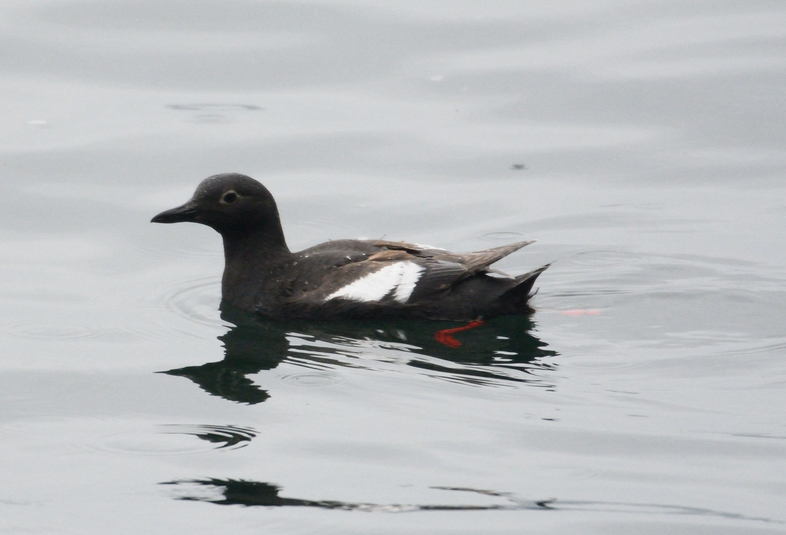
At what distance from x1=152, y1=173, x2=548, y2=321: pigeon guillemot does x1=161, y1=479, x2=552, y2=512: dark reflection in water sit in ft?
8.51

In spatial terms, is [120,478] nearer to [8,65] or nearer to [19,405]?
[19,405]

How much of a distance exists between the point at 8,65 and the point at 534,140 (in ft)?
16.7

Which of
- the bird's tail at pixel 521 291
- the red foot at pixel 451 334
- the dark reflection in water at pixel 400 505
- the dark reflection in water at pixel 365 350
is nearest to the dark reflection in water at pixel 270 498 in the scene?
the dark reflection in water at pixel 400 505

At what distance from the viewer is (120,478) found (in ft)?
21.6

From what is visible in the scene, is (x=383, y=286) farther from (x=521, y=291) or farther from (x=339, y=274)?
(x=521, y=291)

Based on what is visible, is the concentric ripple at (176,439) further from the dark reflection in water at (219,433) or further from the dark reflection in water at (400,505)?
the dark reflection in water at (400,505)

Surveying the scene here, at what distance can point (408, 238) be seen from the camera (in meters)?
10.7

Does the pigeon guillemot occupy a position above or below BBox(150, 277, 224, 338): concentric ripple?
above

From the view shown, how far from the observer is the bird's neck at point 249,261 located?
30.6 ft

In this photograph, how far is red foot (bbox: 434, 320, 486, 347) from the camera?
339 inches

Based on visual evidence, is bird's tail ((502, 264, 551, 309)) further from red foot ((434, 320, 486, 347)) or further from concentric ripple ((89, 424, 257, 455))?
concentric ripple ((89, 424, 257, 455))

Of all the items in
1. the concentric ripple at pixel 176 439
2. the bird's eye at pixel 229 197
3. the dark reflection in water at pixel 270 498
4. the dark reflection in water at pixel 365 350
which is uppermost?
the bird's eye at pixel 229 197

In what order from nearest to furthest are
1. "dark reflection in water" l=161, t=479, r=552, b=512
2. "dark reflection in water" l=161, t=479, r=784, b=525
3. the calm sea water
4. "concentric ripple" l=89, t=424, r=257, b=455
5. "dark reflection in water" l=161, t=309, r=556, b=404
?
"dark reflection in water" l=161, t=479, r=784, b=525 → "dark reflection in water" l=161, t=479, r=552, b=512 → the calm sea water → "concentric ripple" l=89, t=424, r=257, b=455 → "dark reflection in water" l=161, t=309, r=556, b=404

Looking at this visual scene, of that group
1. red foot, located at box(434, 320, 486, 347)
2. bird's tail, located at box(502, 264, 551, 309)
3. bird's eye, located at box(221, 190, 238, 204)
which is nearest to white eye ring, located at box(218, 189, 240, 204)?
bird's eye, located at box(221, 190, 238, 204)
